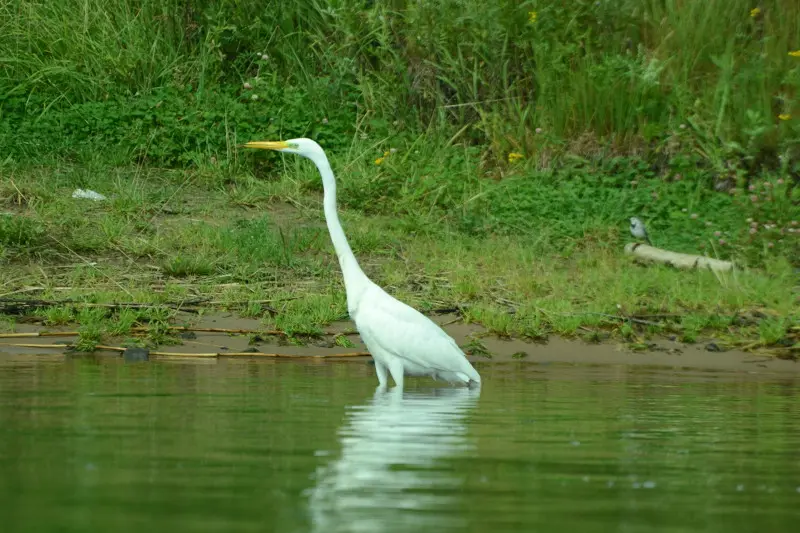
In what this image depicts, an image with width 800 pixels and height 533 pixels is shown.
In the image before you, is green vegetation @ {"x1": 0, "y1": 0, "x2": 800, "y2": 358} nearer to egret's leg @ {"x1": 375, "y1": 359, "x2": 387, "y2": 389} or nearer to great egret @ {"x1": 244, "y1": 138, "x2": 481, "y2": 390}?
great egret @ {"x1": 244, "y1": 138, "x2": 481, "y2": 390}

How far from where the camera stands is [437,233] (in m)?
10.5

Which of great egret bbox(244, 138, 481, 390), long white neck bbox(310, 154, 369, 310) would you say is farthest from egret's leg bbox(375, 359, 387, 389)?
long white neck bbox(310, 154, 369, 310)

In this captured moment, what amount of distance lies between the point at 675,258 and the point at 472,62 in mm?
3695

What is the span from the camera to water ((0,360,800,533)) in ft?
11.5

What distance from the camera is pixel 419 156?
11859 millimetres

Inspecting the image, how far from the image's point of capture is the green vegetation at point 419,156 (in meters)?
8.88

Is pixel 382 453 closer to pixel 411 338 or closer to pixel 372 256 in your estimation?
pixel 411 338

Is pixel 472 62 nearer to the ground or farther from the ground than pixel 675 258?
farther from the ground

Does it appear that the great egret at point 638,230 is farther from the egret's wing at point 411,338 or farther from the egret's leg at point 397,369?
the egret's leg at point 397,369

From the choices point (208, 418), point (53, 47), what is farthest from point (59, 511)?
point (53, 47)

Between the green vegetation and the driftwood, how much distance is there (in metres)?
0.16

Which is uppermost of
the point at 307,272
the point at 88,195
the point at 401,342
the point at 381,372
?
the point at 88,195

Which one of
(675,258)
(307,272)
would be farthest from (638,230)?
(307,272)

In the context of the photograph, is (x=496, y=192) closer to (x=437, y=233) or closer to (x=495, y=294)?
(x=437, y=233)
